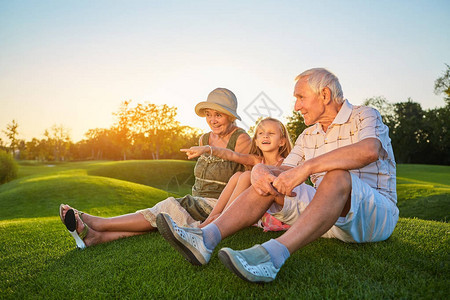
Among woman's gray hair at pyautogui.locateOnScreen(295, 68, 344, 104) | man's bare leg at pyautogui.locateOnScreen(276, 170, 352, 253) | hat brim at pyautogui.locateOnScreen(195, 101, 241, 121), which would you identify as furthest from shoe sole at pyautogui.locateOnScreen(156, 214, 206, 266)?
hat brim at pyautogui.locateOnScreen(195, 101, 241, 121)

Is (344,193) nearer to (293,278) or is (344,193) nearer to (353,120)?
(293,278)

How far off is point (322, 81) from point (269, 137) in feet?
3.34

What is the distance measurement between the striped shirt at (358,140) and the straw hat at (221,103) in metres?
1.10

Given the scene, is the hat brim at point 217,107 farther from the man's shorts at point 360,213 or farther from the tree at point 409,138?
the tree at point 409,138

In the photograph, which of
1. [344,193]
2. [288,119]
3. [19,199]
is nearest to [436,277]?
[344,193]

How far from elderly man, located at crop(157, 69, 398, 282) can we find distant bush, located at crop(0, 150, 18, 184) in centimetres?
2068

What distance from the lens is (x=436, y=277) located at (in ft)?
6.82

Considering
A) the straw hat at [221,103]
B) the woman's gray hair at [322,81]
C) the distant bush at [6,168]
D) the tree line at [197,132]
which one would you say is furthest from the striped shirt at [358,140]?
the tree line at [197,132]

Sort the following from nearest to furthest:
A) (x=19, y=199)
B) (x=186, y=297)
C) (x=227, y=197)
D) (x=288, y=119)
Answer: (x=186, y=297) → (x=227, y=197) → (x=19, y=199) → (x=288, y=119)

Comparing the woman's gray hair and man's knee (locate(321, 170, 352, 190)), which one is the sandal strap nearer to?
man's knee (locate(321, 170, 352, 190))

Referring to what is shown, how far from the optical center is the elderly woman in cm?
343

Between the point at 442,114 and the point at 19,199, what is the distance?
41.9 metres

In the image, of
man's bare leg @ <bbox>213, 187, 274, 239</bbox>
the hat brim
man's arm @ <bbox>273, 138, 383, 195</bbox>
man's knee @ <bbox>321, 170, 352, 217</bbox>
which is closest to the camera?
man's knee @ <bbox>321, 170, 352, 217</bbox>

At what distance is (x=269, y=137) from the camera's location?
3717 millimetres
